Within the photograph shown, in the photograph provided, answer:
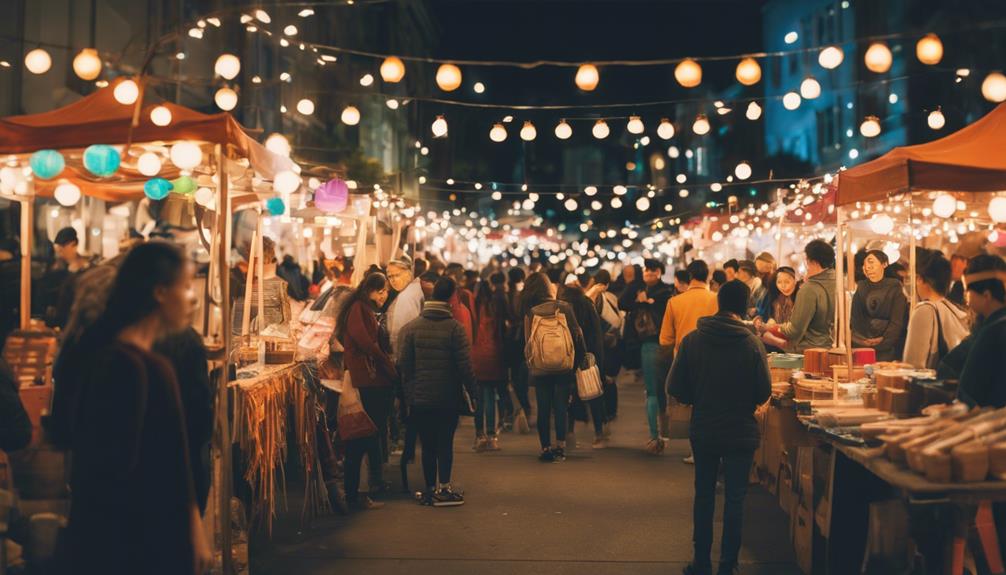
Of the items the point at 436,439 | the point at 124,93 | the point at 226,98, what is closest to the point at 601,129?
the point at 226,98

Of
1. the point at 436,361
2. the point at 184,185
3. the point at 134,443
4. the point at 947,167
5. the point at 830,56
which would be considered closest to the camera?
the point at 134,443

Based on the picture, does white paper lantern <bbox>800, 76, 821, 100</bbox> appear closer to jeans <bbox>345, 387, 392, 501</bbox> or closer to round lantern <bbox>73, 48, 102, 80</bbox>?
jeans <bbox>345, 387, 392, 501</bbox>

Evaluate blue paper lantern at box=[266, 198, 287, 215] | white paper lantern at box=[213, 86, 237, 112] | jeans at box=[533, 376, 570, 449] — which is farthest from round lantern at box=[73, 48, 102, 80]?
jeans at box=[533, 376, 570, 449]

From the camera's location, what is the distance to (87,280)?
4.84m

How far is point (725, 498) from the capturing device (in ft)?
21.7

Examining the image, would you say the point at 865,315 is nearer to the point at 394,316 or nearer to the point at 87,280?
the point at 394,316

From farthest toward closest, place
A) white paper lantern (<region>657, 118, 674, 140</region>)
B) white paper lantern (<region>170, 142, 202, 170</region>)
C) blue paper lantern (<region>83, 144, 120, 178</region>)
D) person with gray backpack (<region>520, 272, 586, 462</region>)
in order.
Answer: white paper lantern (<region>657, 118, 674, 140</region>)
person with gray backpack (<region>520, 272, 586, 462</region>)
blue paper lantern (<region>83, 144, 120, 178</region>)
white paper lantern (<region>170, 142, 202, 170</region>)

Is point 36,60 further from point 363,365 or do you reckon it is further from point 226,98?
point 363,365

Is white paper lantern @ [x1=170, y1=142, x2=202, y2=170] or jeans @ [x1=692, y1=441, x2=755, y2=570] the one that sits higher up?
white paper lantern @ [x1=170, y1=142, x2=202, y2=170]

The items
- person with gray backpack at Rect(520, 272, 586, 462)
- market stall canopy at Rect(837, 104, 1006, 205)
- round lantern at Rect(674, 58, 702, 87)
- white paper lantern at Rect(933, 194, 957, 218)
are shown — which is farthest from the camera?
round lantern at Rect(674, 58, 702, 87)

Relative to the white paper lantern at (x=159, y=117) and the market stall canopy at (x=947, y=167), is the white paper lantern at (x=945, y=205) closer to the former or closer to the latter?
the market stall canopy at (x=947, y=167)

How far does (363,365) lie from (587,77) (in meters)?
4.73

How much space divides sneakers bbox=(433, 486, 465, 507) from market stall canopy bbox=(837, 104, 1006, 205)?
447 centimetres

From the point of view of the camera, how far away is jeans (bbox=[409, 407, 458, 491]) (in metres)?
9.18
